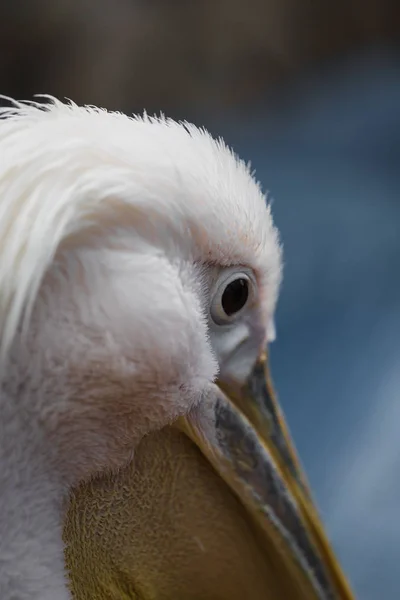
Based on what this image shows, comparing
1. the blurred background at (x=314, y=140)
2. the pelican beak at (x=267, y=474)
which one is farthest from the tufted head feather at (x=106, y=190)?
the blurred background at (x=314, y=140)

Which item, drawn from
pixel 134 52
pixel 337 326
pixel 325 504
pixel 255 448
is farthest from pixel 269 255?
pixel 134 52

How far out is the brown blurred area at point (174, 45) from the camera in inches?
102

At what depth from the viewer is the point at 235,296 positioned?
0.81 meters

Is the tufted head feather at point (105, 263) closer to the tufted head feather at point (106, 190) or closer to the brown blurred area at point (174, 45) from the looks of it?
the tufted head feather at point (106, 190)

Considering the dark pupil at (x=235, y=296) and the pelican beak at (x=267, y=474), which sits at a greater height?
the dark pupil at (x=235, y=296)

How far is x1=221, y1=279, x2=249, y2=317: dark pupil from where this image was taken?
2.59ft

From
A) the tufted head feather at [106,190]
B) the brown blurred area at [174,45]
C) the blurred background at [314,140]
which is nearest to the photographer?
the tufted head feather at [106,190]

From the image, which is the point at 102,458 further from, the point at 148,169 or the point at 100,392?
the point at 148,169

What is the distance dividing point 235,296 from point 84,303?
21 centimetres

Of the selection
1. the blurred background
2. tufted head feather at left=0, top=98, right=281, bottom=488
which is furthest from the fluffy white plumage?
the blurred background

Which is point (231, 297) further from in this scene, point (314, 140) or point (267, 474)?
point (314, 140)

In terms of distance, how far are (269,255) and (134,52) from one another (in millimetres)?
2014

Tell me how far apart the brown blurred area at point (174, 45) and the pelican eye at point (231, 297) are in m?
2.00

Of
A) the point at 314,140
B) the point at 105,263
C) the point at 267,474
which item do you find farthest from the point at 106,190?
the point at 314,140
